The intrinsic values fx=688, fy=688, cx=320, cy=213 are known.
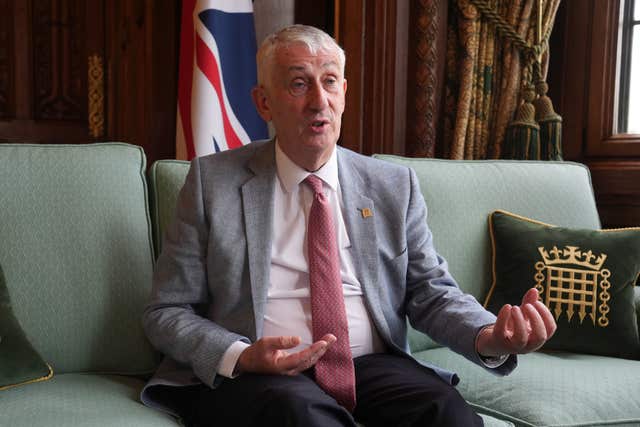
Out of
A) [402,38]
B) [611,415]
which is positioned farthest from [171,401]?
[402,38]

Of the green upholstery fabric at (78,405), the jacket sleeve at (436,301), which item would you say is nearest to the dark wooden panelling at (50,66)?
the green upholstery fabric at (78,405)

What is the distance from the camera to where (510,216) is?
6.42 feet

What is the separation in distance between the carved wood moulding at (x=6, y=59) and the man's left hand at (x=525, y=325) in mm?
2375

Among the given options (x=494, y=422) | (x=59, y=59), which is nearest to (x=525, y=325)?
(x=494, y=422)

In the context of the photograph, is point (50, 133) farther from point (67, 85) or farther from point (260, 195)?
point (260, 195)

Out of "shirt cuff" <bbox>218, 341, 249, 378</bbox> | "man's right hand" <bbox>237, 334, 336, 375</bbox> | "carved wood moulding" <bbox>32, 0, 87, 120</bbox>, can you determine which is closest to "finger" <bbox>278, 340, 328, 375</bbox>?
"man's right hand" <bbox>237, 334, 336, 375</bbox>

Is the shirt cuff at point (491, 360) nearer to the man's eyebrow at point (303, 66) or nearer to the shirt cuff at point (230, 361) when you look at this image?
the shirt cuff at point (230, 361)

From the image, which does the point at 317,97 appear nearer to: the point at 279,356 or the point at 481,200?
the point at 279,356

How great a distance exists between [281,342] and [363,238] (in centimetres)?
42

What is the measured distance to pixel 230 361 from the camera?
4.25 ft

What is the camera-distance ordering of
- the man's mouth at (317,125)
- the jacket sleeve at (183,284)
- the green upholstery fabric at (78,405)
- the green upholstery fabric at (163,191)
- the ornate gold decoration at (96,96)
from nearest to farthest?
1. the green upholstery fabric at (78,405)
2. the jacket sleeve at (183,284)
3. the man's mouth at (317,125)
4. the green upholstery fabric at (163,191)
5. the ornate gold decoration at (96,96)

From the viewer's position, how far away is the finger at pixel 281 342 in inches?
45.4

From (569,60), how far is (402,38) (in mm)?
673

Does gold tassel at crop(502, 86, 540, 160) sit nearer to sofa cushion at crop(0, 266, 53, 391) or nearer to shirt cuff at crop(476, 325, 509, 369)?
shirt cuff at crop(476, 325, 509, 369)
